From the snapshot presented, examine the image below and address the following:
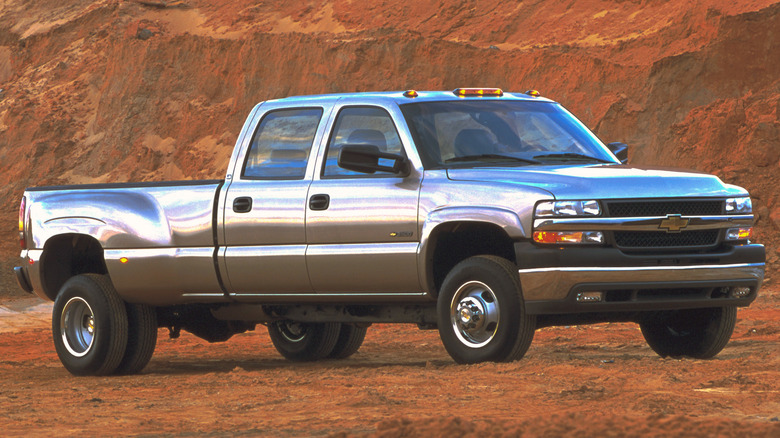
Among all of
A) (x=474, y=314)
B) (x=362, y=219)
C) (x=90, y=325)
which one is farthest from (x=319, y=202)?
(x=90, y=325)

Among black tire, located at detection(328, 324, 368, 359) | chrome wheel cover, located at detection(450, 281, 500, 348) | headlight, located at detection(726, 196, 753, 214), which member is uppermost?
headlight, located at detection(726, 196, 753, 214)

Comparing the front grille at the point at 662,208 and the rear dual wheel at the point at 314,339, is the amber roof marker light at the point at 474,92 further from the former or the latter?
the rear dual wheel at the point at 314,339

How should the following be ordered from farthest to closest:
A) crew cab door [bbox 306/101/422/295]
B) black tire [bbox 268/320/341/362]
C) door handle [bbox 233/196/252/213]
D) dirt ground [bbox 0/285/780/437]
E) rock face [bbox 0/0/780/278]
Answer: rock face [bbox 0/0/780/278] < black tire [bbox 268/320/341/362] < door handle [bbox 233/196/252/213] < crew cab door [bbox 306/101/422/295] < dirt ground [bbox 0/285/780/437]

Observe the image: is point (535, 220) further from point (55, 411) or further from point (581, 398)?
point (55, 411)

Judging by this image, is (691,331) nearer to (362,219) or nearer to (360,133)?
(362,219)

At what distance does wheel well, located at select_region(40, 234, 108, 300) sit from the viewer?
35.0 ft

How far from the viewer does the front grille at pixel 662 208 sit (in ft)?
27.3

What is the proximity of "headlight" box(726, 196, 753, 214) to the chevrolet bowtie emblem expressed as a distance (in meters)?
0.43

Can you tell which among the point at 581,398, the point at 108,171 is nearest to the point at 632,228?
the point at 581,398

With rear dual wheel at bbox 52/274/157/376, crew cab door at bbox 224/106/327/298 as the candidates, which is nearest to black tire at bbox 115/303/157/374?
rear dual wheel at bbox 52/274/157/376

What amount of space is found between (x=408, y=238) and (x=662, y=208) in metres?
1.63

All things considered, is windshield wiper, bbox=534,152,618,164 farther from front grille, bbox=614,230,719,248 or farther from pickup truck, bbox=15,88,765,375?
front grille, bbox=614,230,719,248

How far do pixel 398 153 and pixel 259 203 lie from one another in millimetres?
1091

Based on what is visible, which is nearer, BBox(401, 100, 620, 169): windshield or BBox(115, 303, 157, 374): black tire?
BBox(401, 100, 620, 169): windshield
